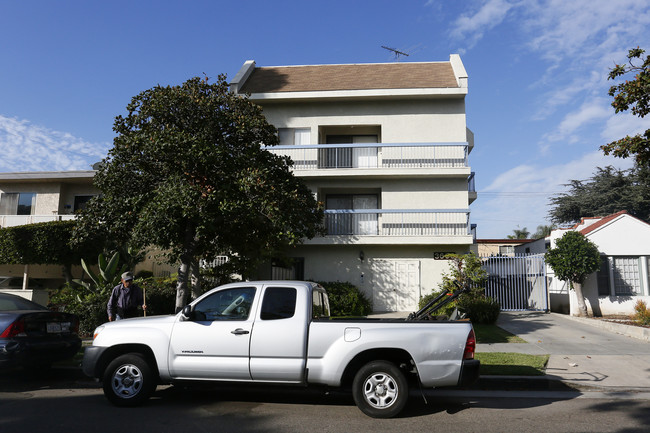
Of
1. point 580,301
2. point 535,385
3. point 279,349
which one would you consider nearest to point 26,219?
point 279,349

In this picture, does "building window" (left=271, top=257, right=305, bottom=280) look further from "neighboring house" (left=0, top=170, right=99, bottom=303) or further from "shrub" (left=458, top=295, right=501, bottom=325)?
"neighboring house" (left=0, top=170, right=99, bottom=303)

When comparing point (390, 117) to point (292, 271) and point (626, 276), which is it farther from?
point (626, 276)

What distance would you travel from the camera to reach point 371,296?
1822 cm

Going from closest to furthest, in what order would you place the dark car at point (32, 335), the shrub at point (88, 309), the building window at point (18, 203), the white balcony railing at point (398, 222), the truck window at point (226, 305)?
the truck window at point (226, 305)
the dark car at point (32, 335)
the shrub at point (88, 309)
the white balcony railing at point (398, 222)
the building window at point (18, 203)

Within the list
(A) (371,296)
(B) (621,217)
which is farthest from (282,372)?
(B) (621,217)

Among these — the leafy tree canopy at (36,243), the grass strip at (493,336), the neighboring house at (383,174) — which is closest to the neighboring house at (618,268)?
the neighboring house at (383,174)

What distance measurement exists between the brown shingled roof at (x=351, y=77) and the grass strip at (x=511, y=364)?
12255 mm

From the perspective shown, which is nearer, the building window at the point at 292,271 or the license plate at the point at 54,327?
the license plate at the point at 54,327

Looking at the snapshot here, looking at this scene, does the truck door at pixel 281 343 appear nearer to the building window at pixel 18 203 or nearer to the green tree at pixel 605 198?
the building window at pixel 18 203

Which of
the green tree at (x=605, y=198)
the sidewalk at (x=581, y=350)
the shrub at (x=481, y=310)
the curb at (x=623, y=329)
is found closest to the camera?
the sidewalk at (x=581, y=350)

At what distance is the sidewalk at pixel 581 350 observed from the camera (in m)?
7.86

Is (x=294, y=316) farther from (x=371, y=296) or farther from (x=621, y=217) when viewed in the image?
(x=621, y=217)

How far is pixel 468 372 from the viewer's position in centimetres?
575

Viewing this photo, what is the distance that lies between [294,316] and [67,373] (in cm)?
519
